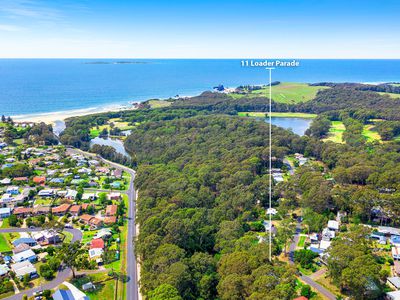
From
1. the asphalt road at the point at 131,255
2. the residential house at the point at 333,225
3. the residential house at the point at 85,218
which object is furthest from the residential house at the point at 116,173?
the residential house at the point at 333,225

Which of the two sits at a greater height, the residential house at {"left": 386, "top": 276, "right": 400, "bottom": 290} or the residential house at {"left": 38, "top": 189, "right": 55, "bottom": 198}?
the residential house at {"left": 38, "top": 189, "right": 55, "bottom": 198}

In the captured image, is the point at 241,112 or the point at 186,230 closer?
the point at 186,230

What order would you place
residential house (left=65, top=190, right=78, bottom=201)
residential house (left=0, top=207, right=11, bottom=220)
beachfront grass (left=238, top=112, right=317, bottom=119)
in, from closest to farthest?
1. residential house (left=0, top=207, right=11, bottom=220)
2. residential house (left=65, top=190, right=78, bottom=201)
3. beachfront grass (left=238, top=112, right=317, bottom=119)

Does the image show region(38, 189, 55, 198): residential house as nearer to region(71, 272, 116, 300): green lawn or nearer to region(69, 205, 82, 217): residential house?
region(69, 205, 82, 217): residential house

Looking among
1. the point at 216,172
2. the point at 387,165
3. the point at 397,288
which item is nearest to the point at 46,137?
the point at 216,172

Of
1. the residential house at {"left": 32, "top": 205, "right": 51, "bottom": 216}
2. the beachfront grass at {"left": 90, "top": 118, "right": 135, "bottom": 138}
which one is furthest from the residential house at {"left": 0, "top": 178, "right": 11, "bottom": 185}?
the beachfront grass at {"left": 90, "top": 118, "right": 135, "bottom": 138}

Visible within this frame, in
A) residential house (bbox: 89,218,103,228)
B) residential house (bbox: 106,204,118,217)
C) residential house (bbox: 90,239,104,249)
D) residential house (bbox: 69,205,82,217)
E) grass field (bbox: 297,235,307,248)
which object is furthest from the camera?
residential house (bbox: 69,205,82,217)

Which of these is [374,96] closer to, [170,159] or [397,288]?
[170,159]
